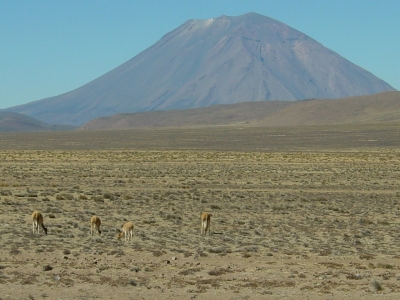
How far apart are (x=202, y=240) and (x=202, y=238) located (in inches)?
11.7

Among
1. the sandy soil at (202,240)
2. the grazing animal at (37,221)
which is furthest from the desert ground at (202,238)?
the grazing animal at (37,221)

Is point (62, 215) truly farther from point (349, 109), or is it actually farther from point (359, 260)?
point (349, 109)

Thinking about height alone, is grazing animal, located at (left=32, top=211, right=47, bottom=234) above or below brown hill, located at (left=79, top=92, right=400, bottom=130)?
below

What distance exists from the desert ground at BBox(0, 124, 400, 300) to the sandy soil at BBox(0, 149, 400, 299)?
0.03m

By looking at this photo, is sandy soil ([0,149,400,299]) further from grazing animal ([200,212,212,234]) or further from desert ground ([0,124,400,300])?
grazing animal ([200,212,212,234])

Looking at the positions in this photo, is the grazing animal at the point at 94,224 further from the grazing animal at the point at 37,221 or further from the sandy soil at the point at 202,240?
the grazing animal at the point at 37,221

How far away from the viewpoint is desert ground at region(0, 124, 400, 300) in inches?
438

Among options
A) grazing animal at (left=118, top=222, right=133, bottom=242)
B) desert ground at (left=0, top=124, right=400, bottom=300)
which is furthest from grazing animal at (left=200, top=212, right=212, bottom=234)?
grazing animal at (left=118, top=222, right=133, bottom=242)

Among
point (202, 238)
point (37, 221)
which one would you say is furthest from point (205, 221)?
point (37, 221)

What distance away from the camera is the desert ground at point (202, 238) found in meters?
11.1

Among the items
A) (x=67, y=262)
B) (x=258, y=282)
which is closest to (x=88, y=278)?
(x=67, y=262)

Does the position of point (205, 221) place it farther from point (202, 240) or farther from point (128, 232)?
point (128, 232)

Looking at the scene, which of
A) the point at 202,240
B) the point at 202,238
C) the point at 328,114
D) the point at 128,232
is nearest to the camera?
the point at 128,232

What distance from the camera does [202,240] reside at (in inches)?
618
